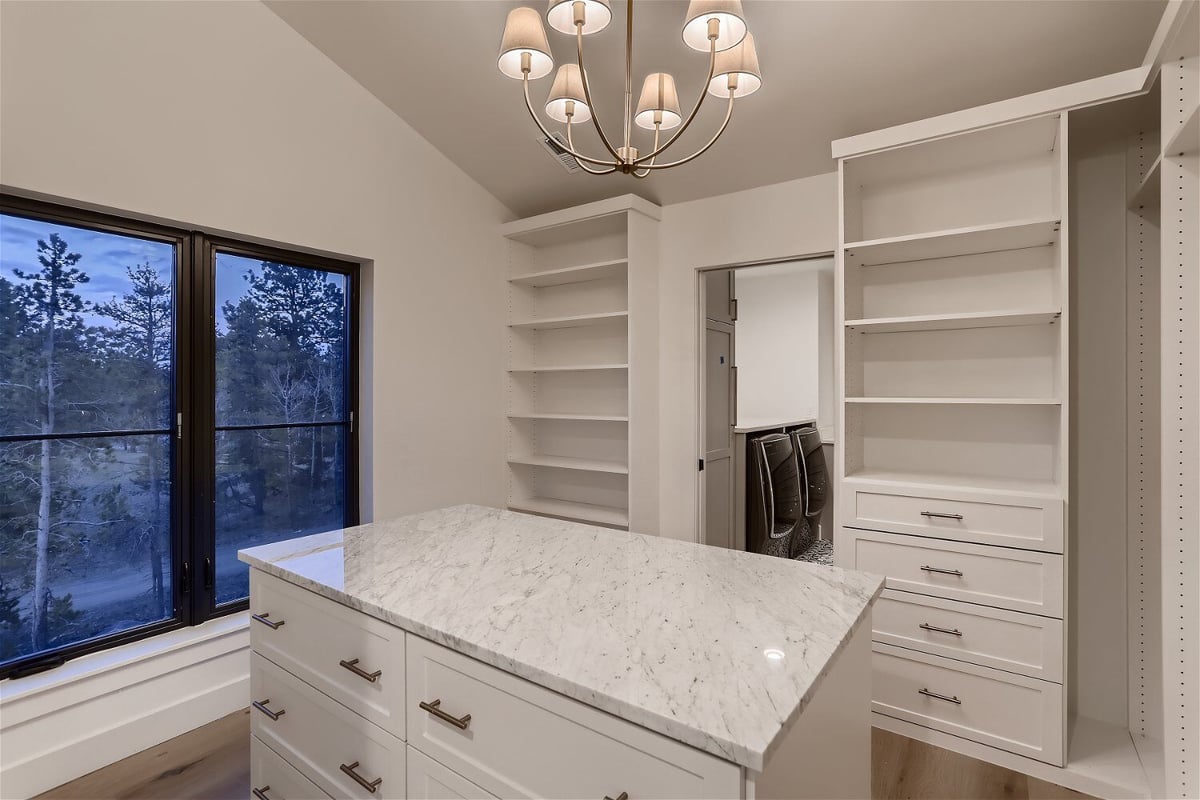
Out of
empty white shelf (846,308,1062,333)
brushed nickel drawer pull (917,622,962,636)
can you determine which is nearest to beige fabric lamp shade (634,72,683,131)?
empty white shelf (846,308,1062,333)

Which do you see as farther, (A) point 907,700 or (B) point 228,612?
(B) point 228,612

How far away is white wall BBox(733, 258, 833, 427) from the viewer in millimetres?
5242

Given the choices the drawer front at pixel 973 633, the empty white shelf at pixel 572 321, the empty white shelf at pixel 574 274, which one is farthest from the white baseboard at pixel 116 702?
the drawer front at pixel 973 633

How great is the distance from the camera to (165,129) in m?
2.26

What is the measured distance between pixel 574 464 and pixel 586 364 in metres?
0.64

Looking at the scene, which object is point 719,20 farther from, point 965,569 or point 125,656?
point 125,656

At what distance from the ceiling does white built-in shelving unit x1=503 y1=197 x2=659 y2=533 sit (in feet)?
1.21

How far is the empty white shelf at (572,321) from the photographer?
3.26 metres

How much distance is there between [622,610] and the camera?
1189 mm

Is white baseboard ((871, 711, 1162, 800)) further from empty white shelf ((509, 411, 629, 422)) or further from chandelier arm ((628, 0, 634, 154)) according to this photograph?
chandelier arm ((628, 0, 634, 154))

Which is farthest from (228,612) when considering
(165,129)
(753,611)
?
(753,611)

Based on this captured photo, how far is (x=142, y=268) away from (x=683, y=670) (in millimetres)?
2585

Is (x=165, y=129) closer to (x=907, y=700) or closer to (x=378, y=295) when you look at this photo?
(x=378, y=295)

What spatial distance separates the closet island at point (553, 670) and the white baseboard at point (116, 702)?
39.6 inches
